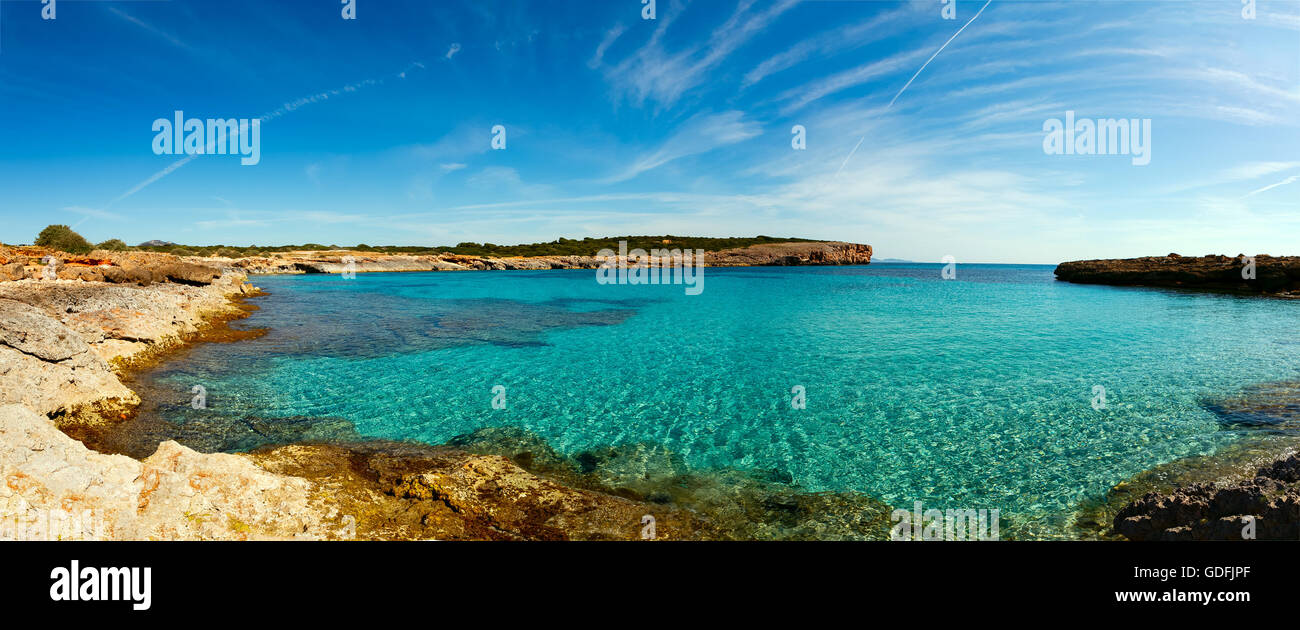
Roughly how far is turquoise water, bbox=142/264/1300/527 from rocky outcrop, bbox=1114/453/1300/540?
1297mm

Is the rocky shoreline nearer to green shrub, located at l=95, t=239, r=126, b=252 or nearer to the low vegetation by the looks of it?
green shrub, located at l=95, t=239, r=126, b=252

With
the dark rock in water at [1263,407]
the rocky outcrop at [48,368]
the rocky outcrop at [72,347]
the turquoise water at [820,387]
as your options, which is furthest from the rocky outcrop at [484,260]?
the dark rock in water at [1263,407]

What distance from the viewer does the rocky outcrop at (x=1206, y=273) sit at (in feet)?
164

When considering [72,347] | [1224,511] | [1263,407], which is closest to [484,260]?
[72,347]

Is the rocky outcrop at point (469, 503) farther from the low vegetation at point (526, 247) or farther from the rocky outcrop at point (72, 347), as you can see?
the low vegetation at point (526, 247)

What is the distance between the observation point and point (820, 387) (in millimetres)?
16453

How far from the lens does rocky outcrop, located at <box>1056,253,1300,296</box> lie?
49938mm

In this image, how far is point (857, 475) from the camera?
10062mm

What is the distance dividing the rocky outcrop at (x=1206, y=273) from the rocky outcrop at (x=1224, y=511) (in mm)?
68884

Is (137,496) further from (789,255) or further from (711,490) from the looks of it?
(789,255)

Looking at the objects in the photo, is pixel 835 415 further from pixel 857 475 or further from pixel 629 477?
pixel 629 477

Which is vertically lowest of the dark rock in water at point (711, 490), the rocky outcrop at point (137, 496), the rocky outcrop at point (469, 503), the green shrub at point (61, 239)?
the dark rock in water at point (711, 490)

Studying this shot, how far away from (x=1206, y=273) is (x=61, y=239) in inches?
5324
